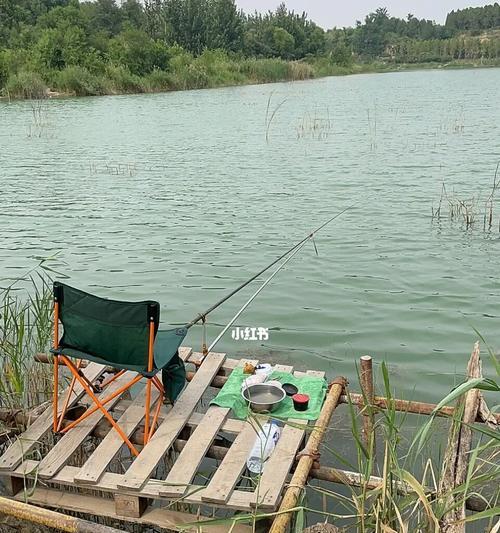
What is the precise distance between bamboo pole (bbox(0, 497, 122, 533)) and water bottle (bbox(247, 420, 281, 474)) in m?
0.94

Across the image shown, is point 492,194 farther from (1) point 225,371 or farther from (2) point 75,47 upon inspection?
(2) point 75,47

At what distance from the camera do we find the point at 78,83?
110ft

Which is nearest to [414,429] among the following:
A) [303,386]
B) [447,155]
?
[303,386]

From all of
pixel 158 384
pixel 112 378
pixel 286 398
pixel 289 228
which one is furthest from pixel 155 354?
pixel 289 228

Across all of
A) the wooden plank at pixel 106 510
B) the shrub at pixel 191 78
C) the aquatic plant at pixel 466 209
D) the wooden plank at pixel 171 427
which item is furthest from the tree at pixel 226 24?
the wooden plank at pixel 106 510

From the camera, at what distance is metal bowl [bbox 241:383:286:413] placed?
379cm

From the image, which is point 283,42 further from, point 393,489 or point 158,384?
point 393,489

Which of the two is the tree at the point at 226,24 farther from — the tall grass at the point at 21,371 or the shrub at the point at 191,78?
the tall grass at the point at 21,371

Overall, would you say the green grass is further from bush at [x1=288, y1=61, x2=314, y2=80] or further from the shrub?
bush at [x1=288, y1=61, x2=314, y2=80]

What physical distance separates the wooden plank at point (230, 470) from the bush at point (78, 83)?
32.5 metres

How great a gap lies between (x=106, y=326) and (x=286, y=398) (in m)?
1.15

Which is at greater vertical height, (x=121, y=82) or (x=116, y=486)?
(x=121, y=82)

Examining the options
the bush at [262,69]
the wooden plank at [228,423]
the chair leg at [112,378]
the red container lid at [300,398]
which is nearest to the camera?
the wooden plank at [228,423]

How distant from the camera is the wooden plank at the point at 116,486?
9.94ft
